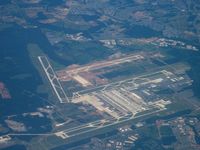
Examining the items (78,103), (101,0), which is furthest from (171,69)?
(101,0)

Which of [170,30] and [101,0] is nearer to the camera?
[170,30]

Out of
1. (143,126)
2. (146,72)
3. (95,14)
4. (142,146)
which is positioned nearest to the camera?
(142,146)

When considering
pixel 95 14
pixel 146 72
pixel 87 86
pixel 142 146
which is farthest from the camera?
pixel 95 14

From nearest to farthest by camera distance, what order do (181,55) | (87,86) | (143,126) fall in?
1. (143,126)
2. (87,86)
3. (181,55)

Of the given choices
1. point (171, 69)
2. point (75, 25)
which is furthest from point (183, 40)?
point (75, 25)

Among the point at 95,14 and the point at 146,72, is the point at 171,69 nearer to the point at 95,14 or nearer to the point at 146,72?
the point at 146,72

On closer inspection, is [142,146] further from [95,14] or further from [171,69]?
[95,14]

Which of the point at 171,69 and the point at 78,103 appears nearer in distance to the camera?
the point at 78,103

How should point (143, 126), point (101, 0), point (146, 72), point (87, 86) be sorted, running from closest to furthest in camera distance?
point (143, 126)
point (87, 86)
point (146, 72)
point (101, 0)
